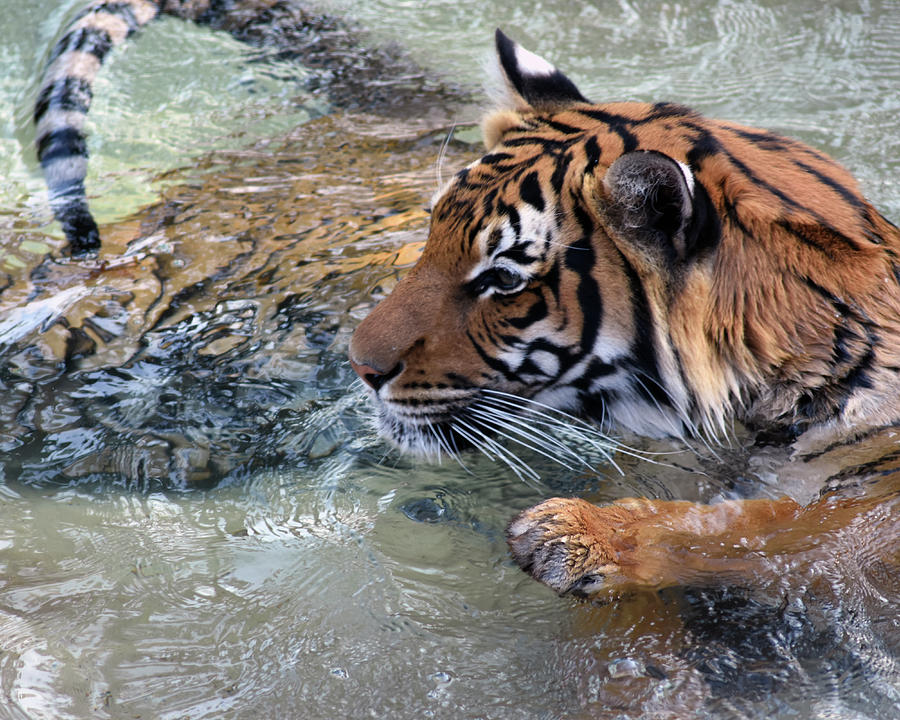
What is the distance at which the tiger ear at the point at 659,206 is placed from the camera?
156cm

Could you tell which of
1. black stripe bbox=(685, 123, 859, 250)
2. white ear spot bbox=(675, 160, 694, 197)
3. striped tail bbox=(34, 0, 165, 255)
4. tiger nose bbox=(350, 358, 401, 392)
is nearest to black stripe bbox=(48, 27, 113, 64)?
striped tail bbox=(34, 0, 165, 255)

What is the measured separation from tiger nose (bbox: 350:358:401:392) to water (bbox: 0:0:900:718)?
1.24 ft

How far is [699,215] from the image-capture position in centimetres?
162

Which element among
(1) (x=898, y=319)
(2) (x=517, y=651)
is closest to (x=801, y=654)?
(2) (x=517, y=651)

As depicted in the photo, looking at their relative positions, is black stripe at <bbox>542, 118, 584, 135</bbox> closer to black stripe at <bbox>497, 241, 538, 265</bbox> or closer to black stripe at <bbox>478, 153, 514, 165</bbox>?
black stripe at <bbox>478, 153, 514, 165</bbox>

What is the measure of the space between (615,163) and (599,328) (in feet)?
1.12

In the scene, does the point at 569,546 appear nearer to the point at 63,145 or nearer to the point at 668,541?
the point at 668,541

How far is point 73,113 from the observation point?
3422 mm

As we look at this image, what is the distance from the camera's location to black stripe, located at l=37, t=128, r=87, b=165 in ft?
11.1

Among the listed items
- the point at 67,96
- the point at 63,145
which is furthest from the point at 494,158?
the point at 67,96

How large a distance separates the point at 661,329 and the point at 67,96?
2715 millimetres

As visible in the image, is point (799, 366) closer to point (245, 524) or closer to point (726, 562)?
point (726, 562)

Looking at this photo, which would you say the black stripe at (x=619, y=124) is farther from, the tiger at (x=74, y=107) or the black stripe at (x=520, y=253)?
the tiger at (x=74, y=107)

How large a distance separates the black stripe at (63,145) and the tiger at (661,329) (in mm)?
2021
